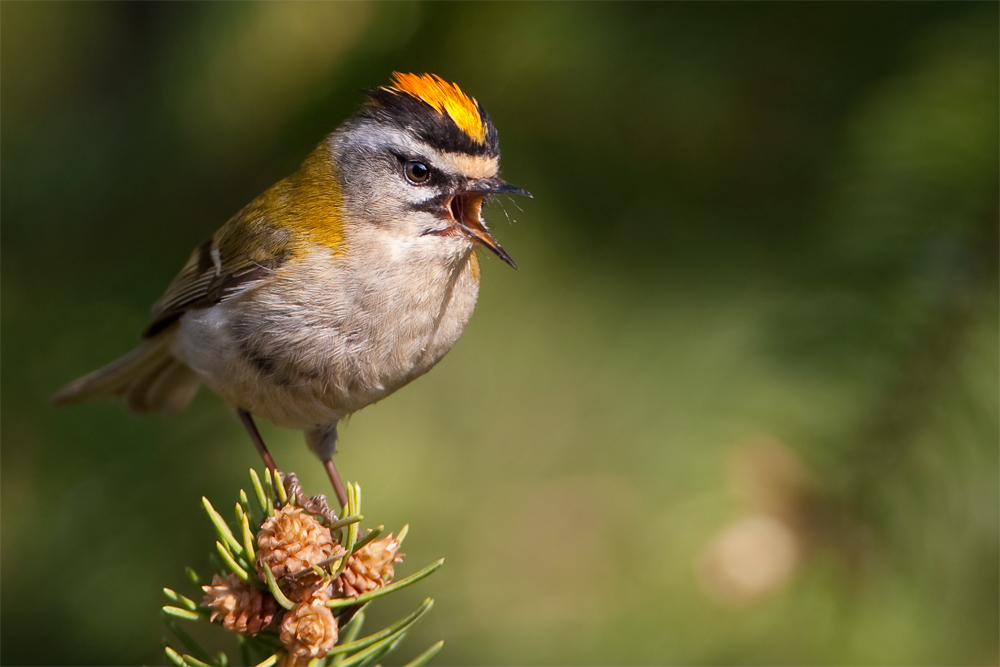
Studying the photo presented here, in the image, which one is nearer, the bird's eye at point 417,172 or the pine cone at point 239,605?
the pine cone at point 239,605

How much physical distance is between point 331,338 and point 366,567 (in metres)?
0.46

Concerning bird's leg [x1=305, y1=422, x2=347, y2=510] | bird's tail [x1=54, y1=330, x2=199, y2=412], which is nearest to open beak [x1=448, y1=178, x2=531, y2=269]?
bird's leg [x1=305, y1=422, x2=347, y2=510]

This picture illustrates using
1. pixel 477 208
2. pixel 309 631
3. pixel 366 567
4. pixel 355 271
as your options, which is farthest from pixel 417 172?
pixel 309 631

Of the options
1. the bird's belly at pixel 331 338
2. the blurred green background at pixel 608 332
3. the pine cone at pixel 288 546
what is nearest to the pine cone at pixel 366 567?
the pine cone at pixel 288 546

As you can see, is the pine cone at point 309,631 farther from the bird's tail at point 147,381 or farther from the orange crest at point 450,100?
the bird's tail at point 147,381

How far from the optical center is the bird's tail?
1.80 metres

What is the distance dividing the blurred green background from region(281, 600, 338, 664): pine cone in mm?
592

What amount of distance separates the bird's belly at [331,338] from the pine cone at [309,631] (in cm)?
49

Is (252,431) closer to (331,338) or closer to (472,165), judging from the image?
(331,338)

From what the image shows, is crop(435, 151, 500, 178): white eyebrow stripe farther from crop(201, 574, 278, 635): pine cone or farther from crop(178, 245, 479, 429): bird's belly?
crop(201, 574, 278, 635): pine cone

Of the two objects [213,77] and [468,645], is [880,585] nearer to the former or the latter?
[468,645]

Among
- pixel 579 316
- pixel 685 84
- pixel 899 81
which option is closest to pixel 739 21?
pixel 685 84

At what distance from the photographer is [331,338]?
4.63 ft

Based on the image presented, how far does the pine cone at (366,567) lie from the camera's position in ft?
3.46
